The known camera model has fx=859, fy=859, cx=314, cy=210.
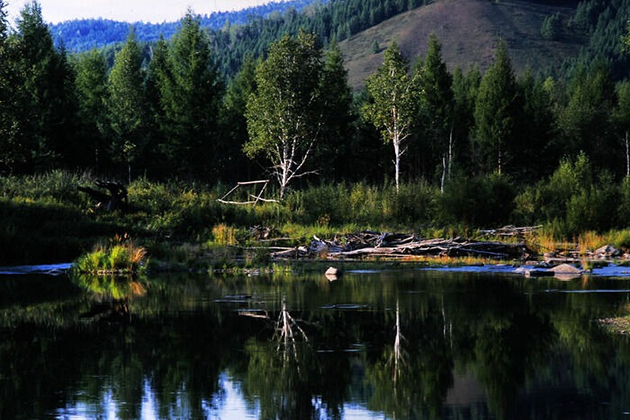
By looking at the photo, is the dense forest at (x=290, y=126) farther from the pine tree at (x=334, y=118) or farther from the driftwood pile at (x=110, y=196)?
the driftwood pile at (x=110, y=196)

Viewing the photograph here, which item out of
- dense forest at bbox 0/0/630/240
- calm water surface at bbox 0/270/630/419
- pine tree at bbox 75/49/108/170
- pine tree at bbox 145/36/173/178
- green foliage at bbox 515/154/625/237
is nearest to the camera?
calm water surface at bbox 0/270/630/419

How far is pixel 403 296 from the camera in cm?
2139

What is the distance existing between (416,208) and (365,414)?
33993mm

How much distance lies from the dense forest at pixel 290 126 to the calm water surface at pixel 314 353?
20.6 meters

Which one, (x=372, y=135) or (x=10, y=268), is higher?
(x=372, y=135)

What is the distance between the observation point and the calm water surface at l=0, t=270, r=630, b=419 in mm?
10195

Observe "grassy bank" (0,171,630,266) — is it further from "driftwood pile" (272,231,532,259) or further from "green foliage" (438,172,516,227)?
"driftwood pile" (272,231,532,259)

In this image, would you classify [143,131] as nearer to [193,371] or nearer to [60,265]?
[60,265]

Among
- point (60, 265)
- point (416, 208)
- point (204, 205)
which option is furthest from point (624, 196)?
point (60, 265)

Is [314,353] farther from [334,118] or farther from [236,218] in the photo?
[334,118]

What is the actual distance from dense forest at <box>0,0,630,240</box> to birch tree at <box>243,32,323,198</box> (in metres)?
0.10

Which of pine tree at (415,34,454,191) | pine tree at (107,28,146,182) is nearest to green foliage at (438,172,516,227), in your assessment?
pine tree at (107,28,146,182)

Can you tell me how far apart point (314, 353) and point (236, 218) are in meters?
26.7

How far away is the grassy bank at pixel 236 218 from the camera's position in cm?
3266
